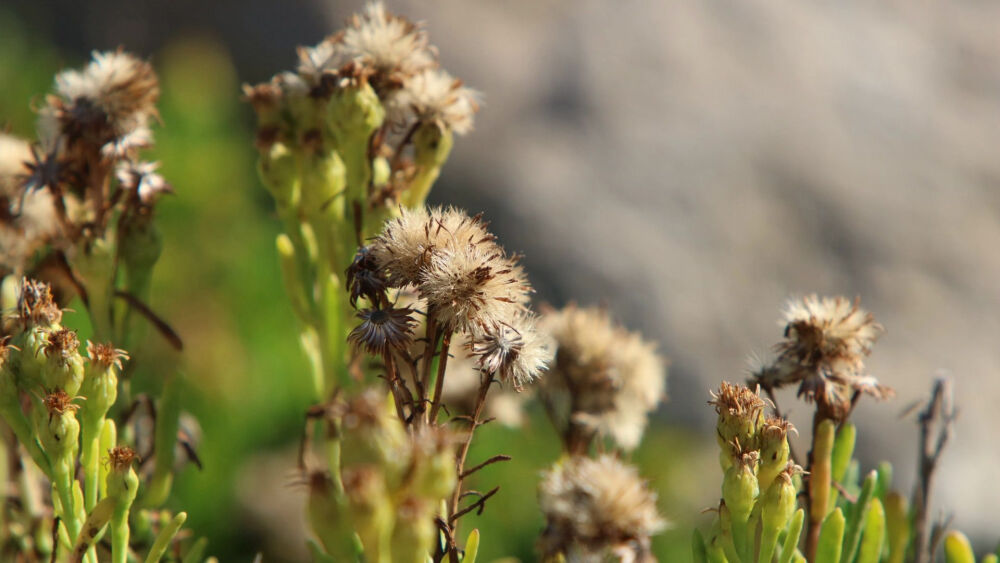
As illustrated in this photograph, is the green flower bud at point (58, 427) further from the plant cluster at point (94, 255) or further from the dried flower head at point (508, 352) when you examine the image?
the dried flower head at point (508, 352)

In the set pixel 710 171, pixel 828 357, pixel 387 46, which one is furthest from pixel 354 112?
pixel 710 171

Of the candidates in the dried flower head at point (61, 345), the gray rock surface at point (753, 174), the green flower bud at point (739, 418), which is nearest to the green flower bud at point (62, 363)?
the dried flower head at point (61, 345)

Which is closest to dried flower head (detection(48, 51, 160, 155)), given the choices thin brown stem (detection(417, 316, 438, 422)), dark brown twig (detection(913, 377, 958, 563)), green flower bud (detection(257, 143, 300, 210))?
green flower bud (detection(257, 143, 300, 210))

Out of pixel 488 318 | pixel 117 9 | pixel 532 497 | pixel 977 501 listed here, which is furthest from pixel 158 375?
pixel 117 9

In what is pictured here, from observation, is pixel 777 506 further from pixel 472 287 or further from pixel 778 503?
pixel 472 287

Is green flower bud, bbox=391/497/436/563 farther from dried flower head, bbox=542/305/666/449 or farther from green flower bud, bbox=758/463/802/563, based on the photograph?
dried flower head, bbox=542/305/666/449

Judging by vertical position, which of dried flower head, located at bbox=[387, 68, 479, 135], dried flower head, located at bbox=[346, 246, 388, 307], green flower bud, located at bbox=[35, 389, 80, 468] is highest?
dried flower head, located at bbox=[387, 68, 479, 135]

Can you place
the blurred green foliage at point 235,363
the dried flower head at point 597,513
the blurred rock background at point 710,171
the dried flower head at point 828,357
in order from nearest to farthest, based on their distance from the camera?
the dried flower head at point 597,513 < the dried flower head at point 828,357 < the blurred green foliage at point 235,363 < the blurred rock background at point 710,171
